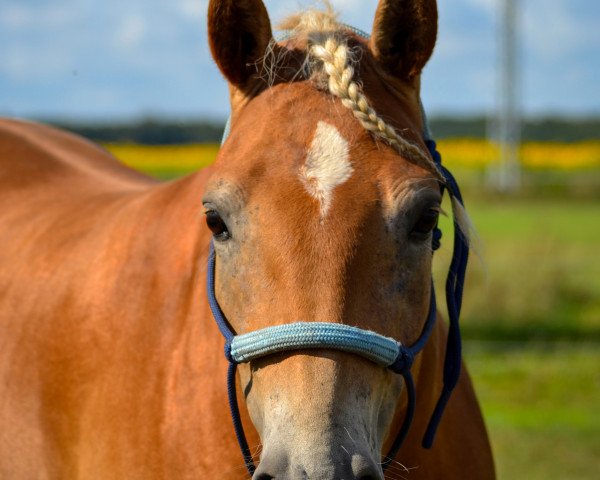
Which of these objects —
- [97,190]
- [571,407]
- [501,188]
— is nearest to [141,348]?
[97,190]

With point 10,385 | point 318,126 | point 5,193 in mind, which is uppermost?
point 318,126

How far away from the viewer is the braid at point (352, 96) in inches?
93.4

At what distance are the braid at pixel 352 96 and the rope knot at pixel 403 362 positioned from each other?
1.73 ft

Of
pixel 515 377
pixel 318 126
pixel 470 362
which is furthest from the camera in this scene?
pixel 470 362

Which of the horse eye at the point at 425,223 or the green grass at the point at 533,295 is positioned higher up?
the horse eye at the point at 425,223

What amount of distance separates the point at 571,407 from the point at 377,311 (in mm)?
6676

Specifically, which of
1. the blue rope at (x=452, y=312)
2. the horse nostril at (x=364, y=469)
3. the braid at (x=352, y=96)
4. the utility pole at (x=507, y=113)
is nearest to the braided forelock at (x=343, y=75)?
the braid at (x=352, y=96)

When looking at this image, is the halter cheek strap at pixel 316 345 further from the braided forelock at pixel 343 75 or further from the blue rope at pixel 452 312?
the braided forelock at pixel 343 75

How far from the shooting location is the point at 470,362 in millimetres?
9922

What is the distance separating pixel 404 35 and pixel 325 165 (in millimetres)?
597

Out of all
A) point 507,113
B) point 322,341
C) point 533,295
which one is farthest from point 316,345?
point 507,113

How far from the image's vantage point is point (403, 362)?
2252 mm

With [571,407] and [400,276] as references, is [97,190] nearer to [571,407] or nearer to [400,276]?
[400,276]

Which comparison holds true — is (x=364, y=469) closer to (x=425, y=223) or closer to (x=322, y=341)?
(x=322, y=341)
